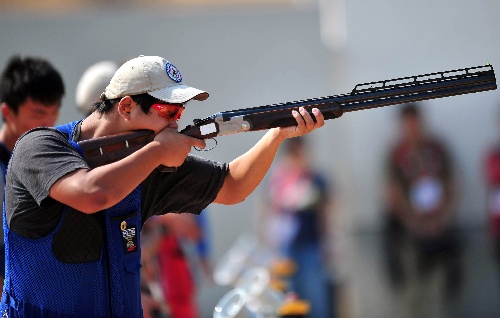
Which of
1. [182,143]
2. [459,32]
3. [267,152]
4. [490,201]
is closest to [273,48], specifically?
[459,32]

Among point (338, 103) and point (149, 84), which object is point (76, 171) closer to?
point (149, 84)

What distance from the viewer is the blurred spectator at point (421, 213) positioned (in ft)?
32.1

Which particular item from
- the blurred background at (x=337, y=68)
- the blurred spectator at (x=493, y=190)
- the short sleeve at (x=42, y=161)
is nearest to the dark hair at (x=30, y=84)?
the short sleeve at (x=42, y=161)

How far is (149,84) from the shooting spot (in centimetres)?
443

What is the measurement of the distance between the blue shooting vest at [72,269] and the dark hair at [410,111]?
568 centimetres

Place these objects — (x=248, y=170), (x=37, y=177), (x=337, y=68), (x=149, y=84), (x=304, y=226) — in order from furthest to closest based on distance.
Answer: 1. (x=304, y=226)
2. (x=337, y=68)
3. (x=248, y=170)
4. (x=149, y=84)
5. (x=37, y=177)

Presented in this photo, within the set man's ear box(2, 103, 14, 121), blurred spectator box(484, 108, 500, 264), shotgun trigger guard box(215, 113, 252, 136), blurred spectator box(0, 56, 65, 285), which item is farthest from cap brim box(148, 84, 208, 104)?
blurred spectator box(484, 108, 500, 264)

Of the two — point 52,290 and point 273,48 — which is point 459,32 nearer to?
point 273,48

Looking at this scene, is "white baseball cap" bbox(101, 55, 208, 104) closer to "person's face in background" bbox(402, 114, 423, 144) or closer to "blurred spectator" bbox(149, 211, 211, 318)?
"blurred spectator" bbox(149, 211, 211, 318)

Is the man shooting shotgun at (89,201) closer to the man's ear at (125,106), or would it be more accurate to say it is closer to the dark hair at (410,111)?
the man's ear at (125,106)

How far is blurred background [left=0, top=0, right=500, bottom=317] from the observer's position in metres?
9.82

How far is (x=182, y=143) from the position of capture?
4.39m

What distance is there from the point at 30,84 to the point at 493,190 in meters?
5.31

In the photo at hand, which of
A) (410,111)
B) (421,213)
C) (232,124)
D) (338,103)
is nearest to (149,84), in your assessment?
(232,124)
